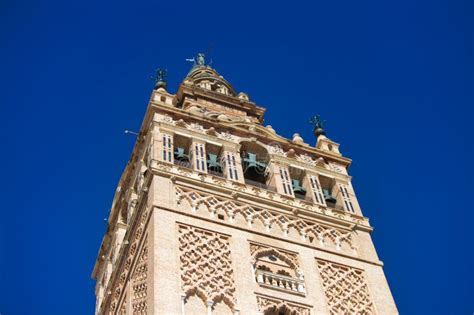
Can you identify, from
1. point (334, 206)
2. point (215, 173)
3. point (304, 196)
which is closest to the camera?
point (215, 173)

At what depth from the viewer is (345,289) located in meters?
25.4

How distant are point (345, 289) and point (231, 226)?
3437 millimetres

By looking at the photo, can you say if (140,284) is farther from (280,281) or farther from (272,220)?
(272,220)

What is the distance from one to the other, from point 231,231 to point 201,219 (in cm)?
86

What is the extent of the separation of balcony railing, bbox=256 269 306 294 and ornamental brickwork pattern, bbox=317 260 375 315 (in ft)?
2.55

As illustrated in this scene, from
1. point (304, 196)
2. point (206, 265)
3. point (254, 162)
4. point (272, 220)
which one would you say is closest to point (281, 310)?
point (206, 265)

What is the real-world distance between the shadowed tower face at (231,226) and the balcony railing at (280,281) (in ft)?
0.10

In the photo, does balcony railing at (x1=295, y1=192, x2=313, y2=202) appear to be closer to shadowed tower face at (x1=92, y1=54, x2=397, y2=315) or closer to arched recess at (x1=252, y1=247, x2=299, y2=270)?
shadowed tower face at (x1=92, y1=54, x2=397, y2=315)

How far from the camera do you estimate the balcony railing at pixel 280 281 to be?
79.2 feet

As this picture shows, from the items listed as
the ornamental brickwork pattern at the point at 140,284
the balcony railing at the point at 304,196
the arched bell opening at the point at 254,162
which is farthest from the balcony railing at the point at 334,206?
the ornamental brickwork pattern at the point at 140,284

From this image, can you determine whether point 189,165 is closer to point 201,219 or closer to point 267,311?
point 201,219

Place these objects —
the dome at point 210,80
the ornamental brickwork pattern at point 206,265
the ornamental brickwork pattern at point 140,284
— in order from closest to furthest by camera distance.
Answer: the ornamental brickwork pattern at point 206,265
the ornamental brickwork pattern at point 140,284
the dome at point 210,80

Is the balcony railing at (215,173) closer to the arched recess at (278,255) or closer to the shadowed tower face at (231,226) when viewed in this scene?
the shadowed tower face at (231,226)

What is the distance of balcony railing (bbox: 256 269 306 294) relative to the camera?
24.1 m
